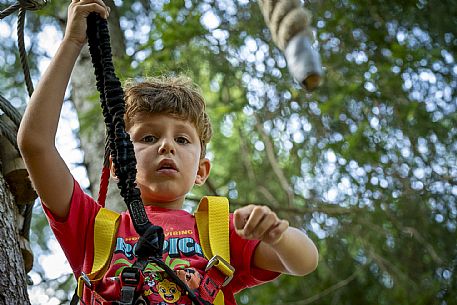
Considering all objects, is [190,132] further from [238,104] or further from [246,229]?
[238,104]

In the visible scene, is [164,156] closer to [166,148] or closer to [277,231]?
[166,148]

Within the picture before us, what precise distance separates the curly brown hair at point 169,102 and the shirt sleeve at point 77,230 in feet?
0.97

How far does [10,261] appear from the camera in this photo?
6.35ft

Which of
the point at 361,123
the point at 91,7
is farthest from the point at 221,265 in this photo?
the point at 361,123

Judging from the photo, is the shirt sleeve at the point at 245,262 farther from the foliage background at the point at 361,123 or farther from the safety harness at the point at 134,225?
the foliage background at the point at 361,123

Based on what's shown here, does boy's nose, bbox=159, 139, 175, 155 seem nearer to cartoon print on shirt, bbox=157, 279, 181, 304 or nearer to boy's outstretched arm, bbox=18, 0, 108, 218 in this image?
boy's outstretched arm, bbox=18, 0, 108, 218

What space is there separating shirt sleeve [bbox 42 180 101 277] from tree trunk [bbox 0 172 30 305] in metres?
0.12

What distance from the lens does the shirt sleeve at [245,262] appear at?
6.65 ft

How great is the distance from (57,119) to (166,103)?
41cm

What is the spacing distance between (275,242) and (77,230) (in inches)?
23.6

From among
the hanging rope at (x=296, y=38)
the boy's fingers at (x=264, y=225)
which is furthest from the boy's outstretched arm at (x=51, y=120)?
the hanging rope at (x=296, y=38)

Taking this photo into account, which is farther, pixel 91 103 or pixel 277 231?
pixel 91 103

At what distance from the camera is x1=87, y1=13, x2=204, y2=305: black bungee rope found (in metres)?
1.74

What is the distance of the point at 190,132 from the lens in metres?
2.18
